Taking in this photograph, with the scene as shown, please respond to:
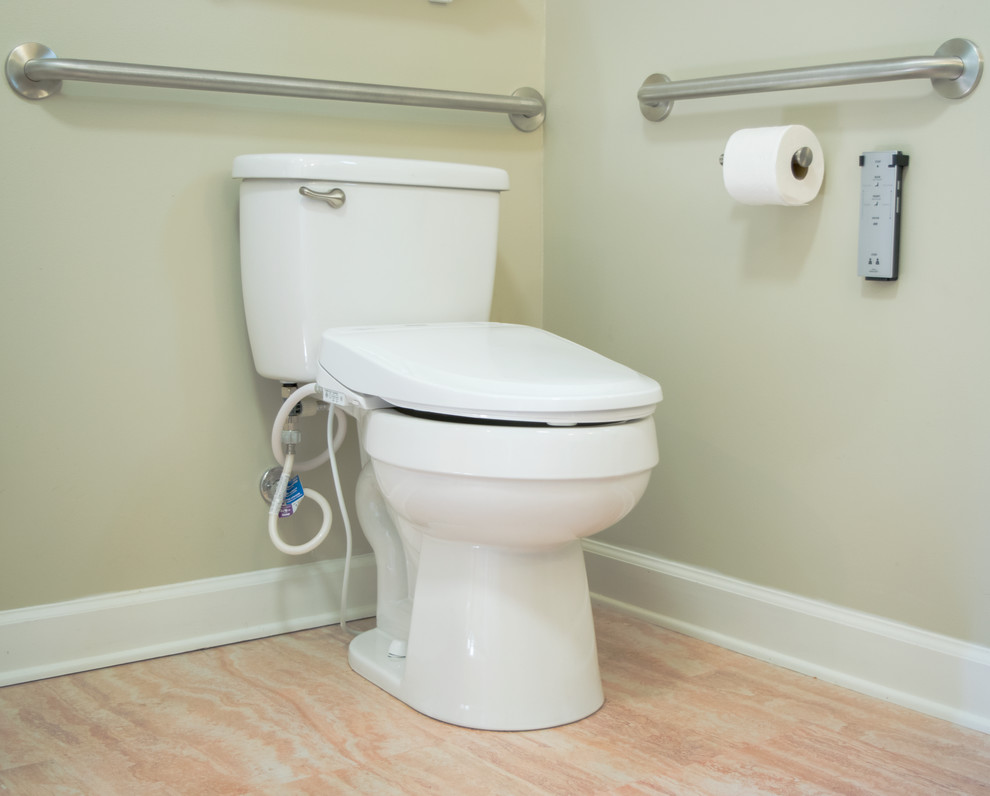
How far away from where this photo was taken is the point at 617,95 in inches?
67.3

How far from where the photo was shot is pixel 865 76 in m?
1.26

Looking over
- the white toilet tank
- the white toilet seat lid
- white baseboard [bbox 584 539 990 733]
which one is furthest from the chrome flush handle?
white baseboard [bbox 584 539 990 733]

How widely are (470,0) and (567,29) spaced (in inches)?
7.1

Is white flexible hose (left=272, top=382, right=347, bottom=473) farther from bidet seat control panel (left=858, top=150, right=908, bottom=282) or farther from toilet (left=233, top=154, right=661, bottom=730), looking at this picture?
bidet seat control panel (left=858, top=150, right=908, bottom=282)

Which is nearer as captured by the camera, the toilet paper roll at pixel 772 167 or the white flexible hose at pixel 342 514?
the toilet paper roll at pixel 772 167

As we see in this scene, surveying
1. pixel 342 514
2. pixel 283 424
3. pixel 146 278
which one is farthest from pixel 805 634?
pixel 146 278

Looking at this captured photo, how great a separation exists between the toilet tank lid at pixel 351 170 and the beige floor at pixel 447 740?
72 cm

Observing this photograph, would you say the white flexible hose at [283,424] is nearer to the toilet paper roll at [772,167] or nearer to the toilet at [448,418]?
the toilet at [448,418]

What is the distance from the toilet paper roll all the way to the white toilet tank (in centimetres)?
38

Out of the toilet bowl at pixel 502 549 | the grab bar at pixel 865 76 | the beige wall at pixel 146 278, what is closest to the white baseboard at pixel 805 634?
the toilet bowl at pixel 502 549

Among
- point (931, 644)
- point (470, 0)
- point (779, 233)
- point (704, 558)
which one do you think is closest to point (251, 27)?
point (470, 0)

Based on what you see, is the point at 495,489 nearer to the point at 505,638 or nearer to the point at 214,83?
the point at 505,638

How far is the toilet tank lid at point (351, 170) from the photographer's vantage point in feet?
4.57

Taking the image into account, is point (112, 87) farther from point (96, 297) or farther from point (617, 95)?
point (617, 95)
